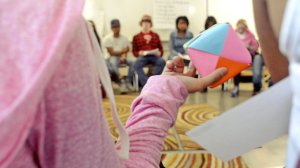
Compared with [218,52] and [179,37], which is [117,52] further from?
[218,52]

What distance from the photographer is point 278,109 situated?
34cm

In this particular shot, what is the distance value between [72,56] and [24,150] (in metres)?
0.10

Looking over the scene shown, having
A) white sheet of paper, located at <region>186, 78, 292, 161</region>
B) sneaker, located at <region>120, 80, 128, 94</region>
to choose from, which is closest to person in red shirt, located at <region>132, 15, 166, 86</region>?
sneaker, located at <region>120, 80, 128, 94</region>

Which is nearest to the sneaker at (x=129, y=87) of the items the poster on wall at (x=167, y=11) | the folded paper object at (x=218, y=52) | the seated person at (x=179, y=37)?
the seated person at (x=179, y=37)

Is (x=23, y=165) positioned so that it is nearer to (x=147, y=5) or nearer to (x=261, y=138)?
(x=261, y=138)

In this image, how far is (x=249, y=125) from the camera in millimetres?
362

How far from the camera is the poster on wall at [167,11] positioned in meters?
5.53

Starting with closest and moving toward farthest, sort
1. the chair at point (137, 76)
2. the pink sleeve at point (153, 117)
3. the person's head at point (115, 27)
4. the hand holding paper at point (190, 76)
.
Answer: the pink sleeve at point (153, 117), the hand holding paper at point (190, 76), the chair at point (137, 76), the person's head at point (115, 27)

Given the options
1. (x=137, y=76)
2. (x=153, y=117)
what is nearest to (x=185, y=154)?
(x=153, y=117)

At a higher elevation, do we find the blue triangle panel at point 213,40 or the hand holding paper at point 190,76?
the blue triangle panel at point 213,40

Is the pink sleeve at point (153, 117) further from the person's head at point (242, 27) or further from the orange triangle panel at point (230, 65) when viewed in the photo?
the person's head at point (242, 27)

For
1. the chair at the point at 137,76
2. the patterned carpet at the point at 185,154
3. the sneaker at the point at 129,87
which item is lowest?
the sneaker at the point at 129,87

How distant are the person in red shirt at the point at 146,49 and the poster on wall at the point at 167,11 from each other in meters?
0.40

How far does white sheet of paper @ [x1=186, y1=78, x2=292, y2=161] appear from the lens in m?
0.34
